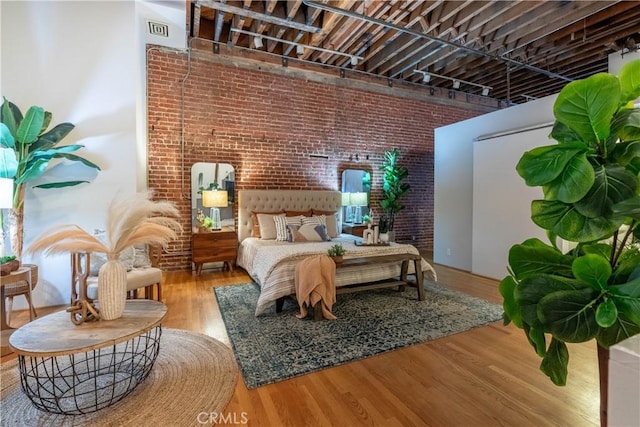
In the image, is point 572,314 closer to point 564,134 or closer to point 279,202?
point 564,134

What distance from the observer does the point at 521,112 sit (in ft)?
14.3

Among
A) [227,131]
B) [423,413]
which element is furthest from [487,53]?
[423,413]

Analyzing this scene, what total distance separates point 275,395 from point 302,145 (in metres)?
4.68

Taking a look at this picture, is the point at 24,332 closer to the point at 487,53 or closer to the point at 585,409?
the point at 585,409

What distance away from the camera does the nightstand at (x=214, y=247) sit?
4742 millimetres

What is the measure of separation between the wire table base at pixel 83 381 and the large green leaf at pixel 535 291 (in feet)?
6.60

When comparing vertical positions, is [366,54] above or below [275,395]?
above

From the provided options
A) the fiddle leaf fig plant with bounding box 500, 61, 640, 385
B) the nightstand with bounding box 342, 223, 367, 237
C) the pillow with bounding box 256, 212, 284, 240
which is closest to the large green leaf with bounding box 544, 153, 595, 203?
the fiddle leaf fig plant with bounding box 500, 61, 640, 385

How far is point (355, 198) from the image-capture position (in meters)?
6.09

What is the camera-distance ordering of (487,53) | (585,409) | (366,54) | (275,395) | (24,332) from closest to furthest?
(24,332)
(585,409)
(275,395)
(487,53)
(366,54)

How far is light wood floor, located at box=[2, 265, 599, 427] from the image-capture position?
171 centimetres

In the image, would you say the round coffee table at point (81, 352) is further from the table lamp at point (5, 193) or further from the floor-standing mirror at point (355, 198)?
the floor-standing mirror at point (355, 198)

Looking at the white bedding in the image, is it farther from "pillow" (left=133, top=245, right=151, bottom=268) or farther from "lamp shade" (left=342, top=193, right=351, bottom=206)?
"lamp shade" (left=342, top=193, right=351, bottom=206)

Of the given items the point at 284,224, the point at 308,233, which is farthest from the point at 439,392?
the point at 284,224
